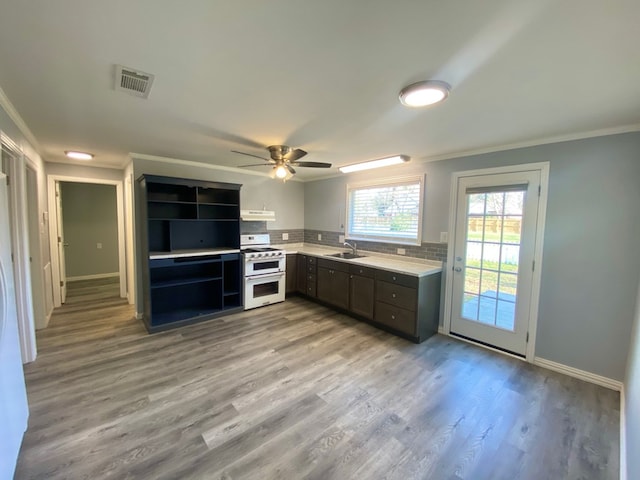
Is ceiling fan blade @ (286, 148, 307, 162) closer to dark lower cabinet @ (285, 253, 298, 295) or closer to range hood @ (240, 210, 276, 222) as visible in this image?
range hood @ (240, 210, 276, 222)

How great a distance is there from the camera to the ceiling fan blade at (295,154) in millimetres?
2934

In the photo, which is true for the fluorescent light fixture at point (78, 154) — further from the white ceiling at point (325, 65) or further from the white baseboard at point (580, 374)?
the white baseboard at point (580, 374)

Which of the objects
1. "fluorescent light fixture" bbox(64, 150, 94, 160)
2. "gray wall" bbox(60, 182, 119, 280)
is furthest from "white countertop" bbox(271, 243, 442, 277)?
"gray wall" bbox(60, 182, 119, 280)

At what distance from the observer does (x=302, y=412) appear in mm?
2160

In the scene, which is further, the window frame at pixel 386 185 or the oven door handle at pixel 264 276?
the oven door handle at pixel 264 276

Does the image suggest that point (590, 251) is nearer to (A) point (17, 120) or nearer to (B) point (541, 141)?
(B) point (541, 141)

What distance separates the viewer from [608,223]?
2479 millimetres

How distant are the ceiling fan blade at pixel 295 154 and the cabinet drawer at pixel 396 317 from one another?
2.14 meters

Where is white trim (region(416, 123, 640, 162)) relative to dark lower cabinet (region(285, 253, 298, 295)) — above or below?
above

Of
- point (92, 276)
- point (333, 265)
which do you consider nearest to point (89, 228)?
point (92, 276)

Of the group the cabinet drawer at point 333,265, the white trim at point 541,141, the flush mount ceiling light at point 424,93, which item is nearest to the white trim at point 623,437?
the white trim at point 541,141

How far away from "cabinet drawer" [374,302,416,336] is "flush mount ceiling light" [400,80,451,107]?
236 centimetres

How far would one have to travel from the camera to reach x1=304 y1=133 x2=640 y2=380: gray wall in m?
2.41

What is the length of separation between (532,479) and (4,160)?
4797 millimetres
